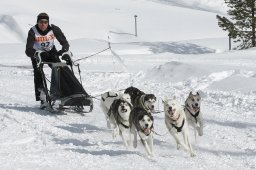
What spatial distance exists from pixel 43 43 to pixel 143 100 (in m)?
2.58

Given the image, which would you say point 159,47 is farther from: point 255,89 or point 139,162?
point 139,162

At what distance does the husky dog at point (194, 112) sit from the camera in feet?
24.4

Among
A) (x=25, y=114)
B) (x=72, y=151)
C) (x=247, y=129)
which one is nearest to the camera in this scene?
(x=72, y=151)

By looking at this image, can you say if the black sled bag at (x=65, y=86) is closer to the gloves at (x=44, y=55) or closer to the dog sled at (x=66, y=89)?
A: the dog sled at (x=66, y=89)

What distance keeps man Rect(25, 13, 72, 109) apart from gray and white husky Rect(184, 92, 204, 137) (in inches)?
112

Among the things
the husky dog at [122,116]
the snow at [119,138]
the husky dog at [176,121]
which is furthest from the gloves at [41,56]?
the husky dog at [176,121]

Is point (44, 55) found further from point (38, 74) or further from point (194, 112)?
point (194, 112)

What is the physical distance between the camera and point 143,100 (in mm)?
7980

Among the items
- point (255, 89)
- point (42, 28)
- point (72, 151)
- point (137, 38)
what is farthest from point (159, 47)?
point (72, 151)

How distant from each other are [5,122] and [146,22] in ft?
144

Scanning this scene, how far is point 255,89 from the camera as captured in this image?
11.4m

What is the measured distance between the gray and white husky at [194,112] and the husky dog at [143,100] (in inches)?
24.2

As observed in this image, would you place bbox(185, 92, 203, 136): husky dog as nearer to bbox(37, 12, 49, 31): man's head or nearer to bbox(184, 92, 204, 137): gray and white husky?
bbox(184, 92, 204, 137): gray and white husky

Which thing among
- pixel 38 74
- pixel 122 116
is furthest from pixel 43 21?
pixel 122 116
